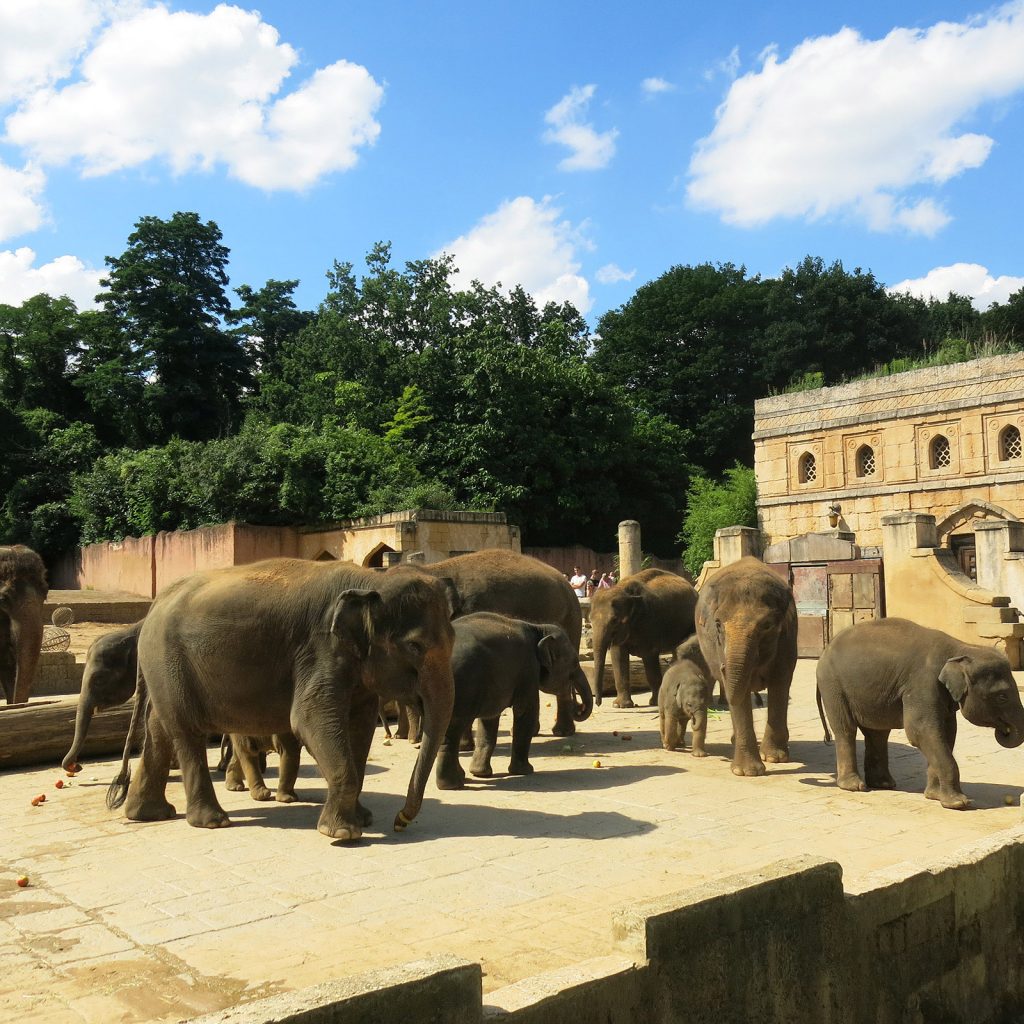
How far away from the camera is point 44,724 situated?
31.8 ft

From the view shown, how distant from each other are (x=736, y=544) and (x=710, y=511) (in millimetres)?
20245

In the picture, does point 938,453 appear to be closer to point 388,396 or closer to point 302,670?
point 388,396

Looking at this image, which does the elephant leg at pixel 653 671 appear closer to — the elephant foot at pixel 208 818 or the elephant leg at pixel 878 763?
the elephant leg at pixel 878 763

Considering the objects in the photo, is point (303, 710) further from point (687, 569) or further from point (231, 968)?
point (687, 569)

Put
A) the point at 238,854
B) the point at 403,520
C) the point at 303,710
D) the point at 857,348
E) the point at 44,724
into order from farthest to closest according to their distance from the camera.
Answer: the point at 857,348 → the point at 403,520 → the point at 44,724 → the point at 303,710 → the point at 238,854

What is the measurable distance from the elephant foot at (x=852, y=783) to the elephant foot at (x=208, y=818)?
14.6 feet

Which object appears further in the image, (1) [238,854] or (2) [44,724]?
(2) [44,724]

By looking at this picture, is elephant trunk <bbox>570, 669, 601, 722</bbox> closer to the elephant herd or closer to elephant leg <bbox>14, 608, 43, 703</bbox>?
the elephant herd

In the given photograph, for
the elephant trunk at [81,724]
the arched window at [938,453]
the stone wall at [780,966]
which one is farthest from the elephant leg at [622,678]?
the arched window at [938,453]

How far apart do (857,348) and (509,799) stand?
173ft

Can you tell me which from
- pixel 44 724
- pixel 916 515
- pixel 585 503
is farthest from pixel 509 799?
pixel 585 503

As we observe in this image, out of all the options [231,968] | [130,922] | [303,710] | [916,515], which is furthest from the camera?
[916,515]

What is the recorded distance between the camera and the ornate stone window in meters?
38.3

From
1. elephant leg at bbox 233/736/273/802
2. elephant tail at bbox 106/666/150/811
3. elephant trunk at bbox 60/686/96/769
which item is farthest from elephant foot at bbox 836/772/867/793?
elephant trunk at bbox 60/686/96/769
